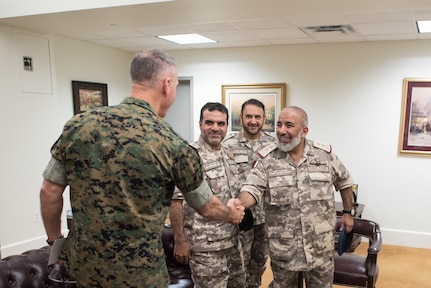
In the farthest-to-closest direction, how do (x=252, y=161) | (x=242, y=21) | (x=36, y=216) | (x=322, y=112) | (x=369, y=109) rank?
(x=322, y=112) < (x=369, y=109) < (x=36, y=216) < (x=242, y=21) < (x=252, y=161)

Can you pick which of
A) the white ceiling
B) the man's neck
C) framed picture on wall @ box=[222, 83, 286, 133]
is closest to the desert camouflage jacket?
the man's neck

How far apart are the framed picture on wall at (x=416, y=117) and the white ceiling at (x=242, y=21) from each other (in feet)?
1.82

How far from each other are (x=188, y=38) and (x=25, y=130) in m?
2.10

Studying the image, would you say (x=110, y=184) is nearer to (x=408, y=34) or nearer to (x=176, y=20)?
(x=176, y=20)

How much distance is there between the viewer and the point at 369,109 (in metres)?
4.35

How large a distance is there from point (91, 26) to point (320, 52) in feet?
8.92

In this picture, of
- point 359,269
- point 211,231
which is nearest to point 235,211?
point 211,231

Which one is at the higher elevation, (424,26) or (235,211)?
(424,26)

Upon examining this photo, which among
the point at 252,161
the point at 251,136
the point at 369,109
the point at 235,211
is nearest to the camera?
the point at 235,211

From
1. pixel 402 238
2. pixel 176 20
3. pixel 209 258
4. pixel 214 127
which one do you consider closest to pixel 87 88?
pixel 176 20

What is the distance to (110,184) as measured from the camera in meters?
1.27

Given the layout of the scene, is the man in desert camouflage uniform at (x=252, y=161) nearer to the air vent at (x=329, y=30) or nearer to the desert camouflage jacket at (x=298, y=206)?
the desert camouflage jacket at (x=298, y=206)

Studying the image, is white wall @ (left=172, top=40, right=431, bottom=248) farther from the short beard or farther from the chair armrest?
the short beard

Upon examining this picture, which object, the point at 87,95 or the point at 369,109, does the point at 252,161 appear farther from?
the point at 87,95
